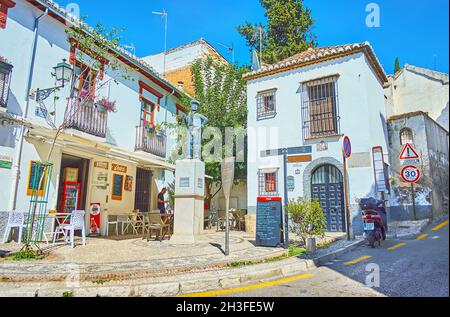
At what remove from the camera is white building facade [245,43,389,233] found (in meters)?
12.1

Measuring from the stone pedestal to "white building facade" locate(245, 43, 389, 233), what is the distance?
446 centimetres

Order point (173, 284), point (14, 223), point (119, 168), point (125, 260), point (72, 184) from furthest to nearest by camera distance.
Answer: point (119, 168)
point (72, 184)
point (14, 223)
point (125, 260)
point (173, 284)

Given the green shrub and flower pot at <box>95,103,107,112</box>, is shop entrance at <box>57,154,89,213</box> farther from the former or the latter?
the green shrub

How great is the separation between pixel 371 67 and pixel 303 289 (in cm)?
1200

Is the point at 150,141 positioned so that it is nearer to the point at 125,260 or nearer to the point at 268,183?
the point at 268,183

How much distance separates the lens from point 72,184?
11.4m

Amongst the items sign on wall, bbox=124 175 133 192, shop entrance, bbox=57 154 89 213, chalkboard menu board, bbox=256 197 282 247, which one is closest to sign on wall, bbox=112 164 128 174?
sign on wall, bbox=124 175 133 192

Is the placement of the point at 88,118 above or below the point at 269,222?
above

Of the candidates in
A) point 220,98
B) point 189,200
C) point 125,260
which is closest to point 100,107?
point 189,200

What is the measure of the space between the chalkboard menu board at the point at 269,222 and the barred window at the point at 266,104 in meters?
6.75

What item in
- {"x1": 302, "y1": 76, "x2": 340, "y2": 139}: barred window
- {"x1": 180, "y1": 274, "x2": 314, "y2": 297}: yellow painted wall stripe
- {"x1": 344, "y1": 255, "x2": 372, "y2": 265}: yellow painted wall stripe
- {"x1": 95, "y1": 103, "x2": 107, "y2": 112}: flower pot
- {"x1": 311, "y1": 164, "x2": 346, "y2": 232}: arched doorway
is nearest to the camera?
Answer: {"x1": 180, "y1": 274, "x2": 314, "y2": 297}: yellow painted wall stripe

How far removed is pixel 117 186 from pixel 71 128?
345 cm
